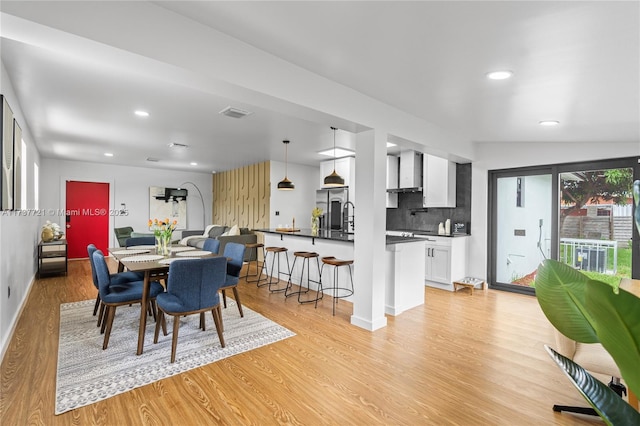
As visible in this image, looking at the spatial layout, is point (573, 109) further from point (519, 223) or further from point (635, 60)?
point (519, 223)

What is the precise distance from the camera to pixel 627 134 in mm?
3891

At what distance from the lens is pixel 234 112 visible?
416cm

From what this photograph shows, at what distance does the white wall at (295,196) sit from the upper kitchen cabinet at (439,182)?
12.0ft

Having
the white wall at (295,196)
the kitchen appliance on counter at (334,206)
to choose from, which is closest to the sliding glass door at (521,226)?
the kitchen appliance on counter at (334,206)

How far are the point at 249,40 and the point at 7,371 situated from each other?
3.20 metres

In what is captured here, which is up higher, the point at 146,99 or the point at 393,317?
the point at 146,99

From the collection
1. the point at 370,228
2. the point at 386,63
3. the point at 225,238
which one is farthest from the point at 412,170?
the point at 225,238

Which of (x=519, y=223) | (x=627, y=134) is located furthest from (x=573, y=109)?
(x=519, y=223)

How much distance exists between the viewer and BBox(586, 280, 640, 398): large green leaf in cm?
47

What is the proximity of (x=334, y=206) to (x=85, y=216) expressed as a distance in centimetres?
661

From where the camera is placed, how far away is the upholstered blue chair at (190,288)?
2.77 metres

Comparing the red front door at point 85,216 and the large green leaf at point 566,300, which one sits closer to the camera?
the large green leaf at point 566,300

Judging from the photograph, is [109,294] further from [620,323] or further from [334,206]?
[334,206]

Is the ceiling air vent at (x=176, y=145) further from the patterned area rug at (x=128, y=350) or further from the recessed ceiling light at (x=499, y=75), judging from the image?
the recessed ceiling light at (x=499, y=75)
